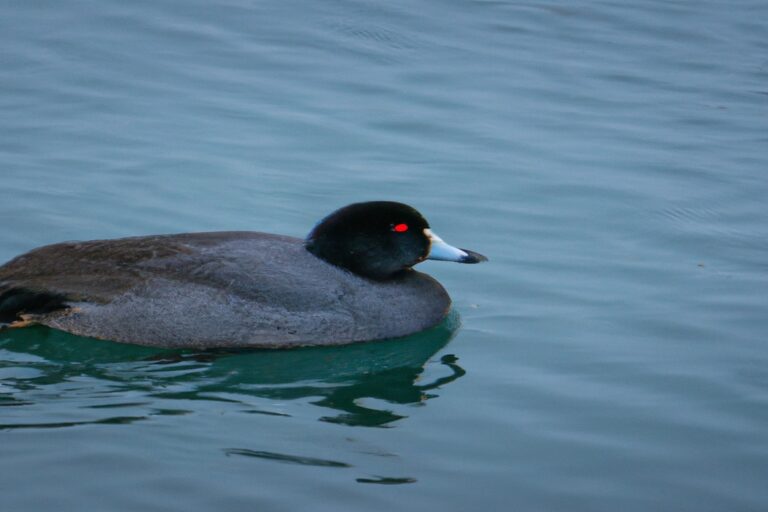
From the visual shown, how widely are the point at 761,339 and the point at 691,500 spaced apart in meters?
2.86

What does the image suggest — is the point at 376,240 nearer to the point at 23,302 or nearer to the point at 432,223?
the point at 432,223

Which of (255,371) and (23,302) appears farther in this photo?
(23,302)

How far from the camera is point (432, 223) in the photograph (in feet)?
38.4

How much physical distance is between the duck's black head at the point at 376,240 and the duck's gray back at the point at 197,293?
0.71 ft

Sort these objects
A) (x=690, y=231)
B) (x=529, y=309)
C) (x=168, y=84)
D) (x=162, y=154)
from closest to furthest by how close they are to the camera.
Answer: (x=529, y=309) < (x=690, y=231) < (x=162, y=154) < (x=168, y=84)

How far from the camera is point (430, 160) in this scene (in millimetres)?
13430

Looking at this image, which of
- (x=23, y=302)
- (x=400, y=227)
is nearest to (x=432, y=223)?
(x=400, y=227)

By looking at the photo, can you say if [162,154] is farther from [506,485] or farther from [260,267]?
[506,485]

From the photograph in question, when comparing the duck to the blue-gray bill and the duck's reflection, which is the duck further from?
the blue-gray bill

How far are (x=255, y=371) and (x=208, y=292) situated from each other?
75 cm

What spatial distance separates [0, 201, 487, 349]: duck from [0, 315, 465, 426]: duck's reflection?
0.36 ft

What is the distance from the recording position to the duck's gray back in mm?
9031

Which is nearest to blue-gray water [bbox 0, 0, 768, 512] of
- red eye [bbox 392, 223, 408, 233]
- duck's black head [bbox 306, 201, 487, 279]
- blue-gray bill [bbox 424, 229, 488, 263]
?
blue-gray bill [bbox 424, 229, 488, 263]

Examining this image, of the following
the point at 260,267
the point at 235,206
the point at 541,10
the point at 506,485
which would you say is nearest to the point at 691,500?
the point at 506,485
